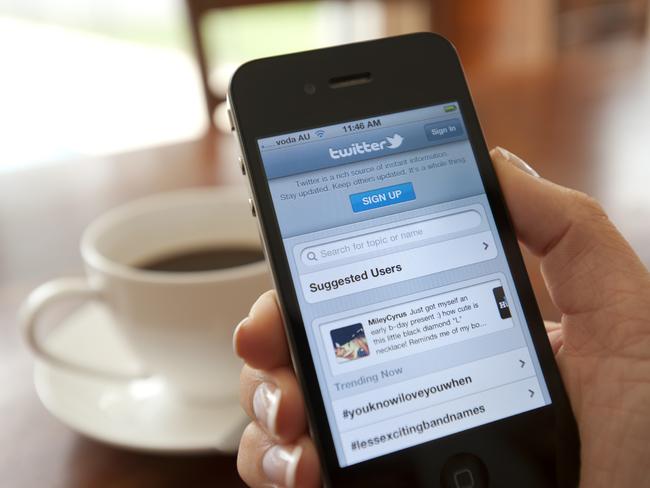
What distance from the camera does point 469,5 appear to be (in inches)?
92.6

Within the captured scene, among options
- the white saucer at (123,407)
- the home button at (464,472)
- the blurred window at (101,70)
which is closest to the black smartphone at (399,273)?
the home button at (464,472)

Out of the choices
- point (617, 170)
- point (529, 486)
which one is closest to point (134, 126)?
point (617, 170)

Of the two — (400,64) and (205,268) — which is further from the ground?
(400,64)

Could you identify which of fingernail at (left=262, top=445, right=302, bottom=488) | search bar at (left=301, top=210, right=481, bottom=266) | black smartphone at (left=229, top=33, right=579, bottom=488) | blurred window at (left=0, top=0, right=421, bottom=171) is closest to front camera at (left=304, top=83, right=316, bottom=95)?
black smartphone at (left=229, top=33, right=579, bottom=488)

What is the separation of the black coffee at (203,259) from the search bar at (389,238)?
0.61ft

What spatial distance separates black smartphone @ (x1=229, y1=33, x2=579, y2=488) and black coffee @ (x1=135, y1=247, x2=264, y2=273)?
18 centimetres

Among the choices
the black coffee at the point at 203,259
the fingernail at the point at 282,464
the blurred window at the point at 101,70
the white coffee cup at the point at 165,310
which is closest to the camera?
the fingernail at the point at 282,464

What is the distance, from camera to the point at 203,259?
66 cm

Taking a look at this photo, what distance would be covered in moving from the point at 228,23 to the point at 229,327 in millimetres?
802

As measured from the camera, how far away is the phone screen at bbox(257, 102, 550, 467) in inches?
17.3

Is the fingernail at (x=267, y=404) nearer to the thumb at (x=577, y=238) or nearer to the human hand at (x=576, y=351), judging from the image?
the human hand at (x=576, y=351)

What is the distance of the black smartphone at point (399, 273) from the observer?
0.44m

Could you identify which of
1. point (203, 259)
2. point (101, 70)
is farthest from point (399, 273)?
point (101, 70)

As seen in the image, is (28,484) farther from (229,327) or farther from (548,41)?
(548,41)
